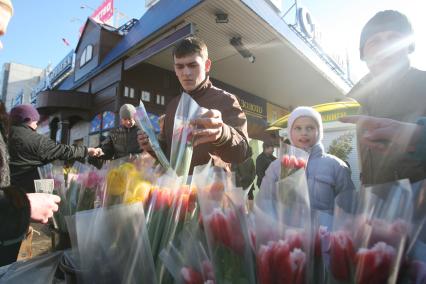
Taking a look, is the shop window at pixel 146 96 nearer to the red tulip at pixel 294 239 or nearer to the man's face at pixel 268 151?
the man's face at pixel 268 151

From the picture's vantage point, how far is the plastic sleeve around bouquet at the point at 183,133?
0.83m

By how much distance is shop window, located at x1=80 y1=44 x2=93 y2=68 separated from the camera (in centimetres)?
879

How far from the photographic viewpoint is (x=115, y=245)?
Answer: 633 millimetres

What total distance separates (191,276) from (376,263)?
1.06 feet

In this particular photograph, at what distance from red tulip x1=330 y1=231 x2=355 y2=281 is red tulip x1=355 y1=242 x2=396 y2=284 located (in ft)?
0.08

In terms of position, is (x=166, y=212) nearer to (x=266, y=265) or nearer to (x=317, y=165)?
(x=266, y=265)

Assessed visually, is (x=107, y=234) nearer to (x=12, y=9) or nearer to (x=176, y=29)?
(x=12, y=9)

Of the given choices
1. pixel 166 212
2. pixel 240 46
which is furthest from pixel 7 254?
pixel 240 46

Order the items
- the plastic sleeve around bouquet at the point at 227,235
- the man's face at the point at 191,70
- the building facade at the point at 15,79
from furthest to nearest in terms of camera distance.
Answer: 1. the building facade at the point at 15,79
2. the man's face at the point at 191,70
3. the plastic sleeve around bouquet at the point at 227,235

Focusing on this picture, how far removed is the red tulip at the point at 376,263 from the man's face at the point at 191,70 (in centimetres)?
Result: 126

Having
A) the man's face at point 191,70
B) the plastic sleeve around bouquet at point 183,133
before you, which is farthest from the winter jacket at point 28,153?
the plastic sleeve around bouquet at point 183,133

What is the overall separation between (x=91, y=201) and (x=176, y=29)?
481 cm

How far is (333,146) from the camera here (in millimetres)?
5062

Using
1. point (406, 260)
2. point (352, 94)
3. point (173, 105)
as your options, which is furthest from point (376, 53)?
point (406, 260)
